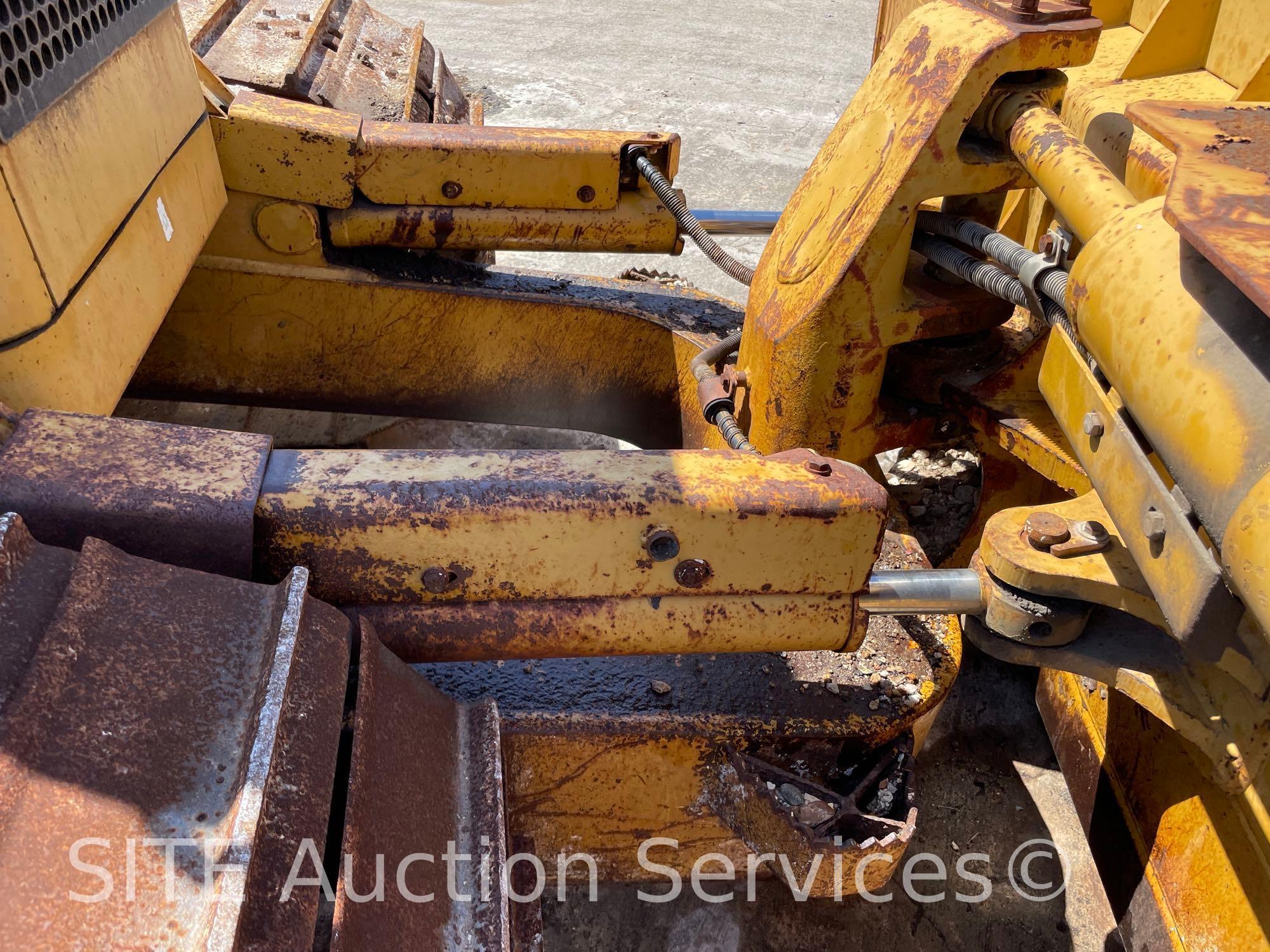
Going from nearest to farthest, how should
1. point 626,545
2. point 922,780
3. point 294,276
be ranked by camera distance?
point 626,545 → point 922,780 → point 294,276

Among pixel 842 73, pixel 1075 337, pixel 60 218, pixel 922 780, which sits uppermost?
pixel 60 218

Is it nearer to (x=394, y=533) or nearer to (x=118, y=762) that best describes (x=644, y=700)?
(x=394, y=533)

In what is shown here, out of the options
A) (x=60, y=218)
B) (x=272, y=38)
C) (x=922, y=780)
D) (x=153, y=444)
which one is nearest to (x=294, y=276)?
(x=272, y=38)

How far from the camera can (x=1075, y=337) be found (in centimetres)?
151

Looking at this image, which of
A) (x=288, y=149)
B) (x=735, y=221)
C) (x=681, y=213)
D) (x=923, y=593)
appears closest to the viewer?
(x=923, y=593)

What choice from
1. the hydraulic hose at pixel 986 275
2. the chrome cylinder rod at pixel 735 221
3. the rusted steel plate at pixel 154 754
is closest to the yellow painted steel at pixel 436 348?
the chrome cylinder rod at pixel 735 221

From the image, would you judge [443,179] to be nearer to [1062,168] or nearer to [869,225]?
[869,225]

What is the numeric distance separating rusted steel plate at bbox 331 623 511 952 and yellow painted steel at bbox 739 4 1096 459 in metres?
1.05

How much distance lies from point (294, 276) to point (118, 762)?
1.74m

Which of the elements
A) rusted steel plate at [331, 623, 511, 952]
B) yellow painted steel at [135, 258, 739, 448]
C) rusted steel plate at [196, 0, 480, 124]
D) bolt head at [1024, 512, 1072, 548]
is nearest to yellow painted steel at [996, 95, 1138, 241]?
bolt head at [1024, 512, 1072, 548]

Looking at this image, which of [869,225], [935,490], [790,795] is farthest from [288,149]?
[935,490]

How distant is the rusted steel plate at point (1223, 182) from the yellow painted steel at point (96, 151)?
4.50 ft

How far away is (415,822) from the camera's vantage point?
1.17 m

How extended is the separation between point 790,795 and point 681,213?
1.46 meters
